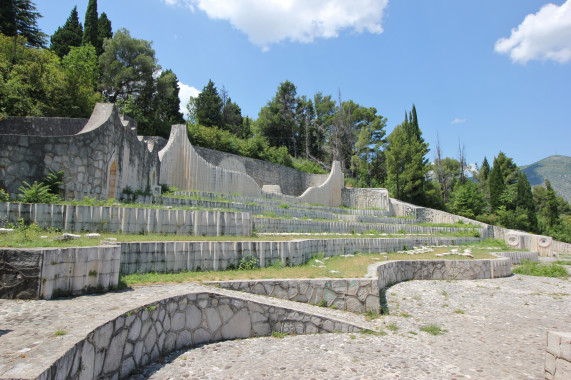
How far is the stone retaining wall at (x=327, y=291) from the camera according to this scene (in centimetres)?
736

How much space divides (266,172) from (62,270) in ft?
81.4

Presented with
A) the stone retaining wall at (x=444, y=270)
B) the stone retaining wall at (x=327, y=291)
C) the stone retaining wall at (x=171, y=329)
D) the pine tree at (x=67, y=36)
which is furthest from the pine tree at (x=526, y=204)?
the pine tree at (x=67, y=36)

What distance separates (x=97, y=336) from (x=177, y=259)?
3.72 m

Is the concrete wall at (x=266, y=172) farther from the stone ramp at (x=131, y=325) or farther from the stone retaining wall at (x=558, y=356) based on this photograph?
the stone retaining wall at (x=558, y=356)

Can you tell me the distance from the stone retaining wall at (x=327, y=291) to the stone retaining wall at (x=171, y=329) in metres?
0.80

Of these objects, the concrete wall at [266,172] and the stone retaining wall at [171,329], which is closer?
the stone retaining wall at [171,329]

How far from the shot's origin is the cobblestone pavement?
16.6 ft

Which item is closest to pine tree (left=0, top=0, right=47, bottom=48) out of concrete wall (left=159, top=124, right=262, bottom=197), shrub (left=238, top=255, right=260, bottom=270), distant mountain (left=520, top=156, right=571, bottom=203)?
concrete wall (left=159, top=124, right=262, bottom=197)

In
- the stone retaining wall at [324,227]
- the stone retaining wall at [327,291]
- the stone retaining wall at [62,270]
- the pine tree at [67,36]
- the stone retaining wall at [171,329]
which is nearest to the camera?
the stone retaining wall at [171,329]

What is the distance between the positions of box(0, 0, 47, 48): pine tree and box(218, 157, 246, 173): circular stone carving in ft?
44.9

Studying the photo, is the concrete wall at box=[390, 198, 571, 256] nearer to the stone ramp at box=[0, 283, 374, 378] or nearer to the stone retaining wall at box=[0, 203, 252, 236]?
the stone retaining wall at box=[0, 203, 252, 236]

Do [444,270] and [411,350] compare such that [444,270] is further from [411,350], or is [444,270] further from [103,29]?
[103,29]

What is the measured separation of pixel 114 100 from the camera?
28.8m

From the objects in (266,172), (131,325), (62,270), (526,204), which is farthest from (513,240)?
(62,270)
